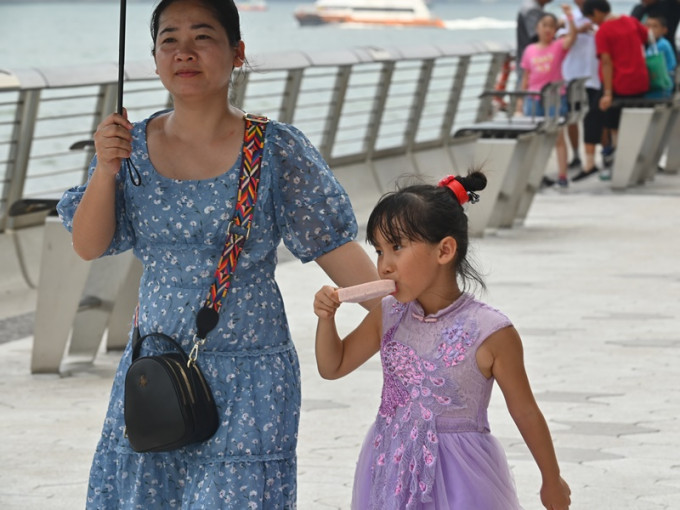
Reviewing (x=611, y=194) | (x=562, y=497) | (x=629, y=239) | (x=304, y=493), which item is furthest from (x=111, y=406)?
(x=611, y=194)

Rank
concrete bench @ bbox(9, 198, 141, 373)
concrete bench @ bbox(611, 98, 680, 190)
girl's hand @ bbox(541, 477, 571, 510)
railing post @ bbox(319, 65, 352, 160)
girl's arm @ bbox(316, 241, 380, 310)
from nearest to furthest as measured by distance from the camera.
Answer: girl's hand @ bbox(541, 477, 571, 510) < girl's arm @ bbox(316, 241, 380, 310) < concrete bench @ bbox(9, 198, 141, 373) < railing post @ bbox(319, 65, 352, 160) < concrete bench @ bbox(611, 98, 680, 190)

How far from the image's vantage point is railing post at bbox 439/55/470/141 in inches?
652

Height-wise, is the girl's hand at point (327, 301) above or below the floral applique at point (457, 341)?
above

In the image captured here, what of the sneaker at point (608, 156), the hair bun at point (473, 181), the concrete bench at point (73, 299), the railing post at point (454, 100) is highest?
the hair bun at point (473, 181)

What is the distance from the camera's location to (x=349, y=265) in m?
3.58

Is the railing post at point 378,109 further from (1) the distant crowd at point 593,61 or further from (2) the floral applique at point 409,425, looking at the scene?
(2) the floral applique at point 409,425

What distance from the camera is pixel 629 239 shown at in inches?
476

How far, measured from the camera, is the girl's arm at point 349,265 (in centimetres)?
358

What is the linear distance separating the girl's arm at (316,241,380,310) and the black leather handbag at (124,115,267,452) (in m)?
0.29

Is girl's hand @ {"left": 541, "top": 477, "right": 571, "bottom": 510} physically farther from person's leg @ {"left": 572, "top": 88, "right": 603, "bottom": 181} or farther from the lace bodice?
person's leg @ {"left": 572, "top": 88, "right": 603, "bottom": 181}

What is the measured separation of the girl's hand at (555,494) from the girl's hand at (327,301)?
603 mm

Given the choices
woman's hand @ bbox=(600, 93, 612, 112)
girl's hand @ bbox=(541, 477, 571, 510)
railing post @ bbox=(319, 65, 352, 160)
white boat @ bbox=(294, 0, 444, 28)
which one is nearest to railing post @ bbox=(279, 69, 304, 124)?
railing post @ bbox=(319, 65, 352, 160)

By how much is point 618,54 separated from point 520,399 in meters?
12.5

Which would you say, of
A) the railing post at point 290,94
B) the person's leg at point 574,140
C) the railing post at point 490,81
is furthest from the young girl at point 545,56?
the railing post at point 290,94
